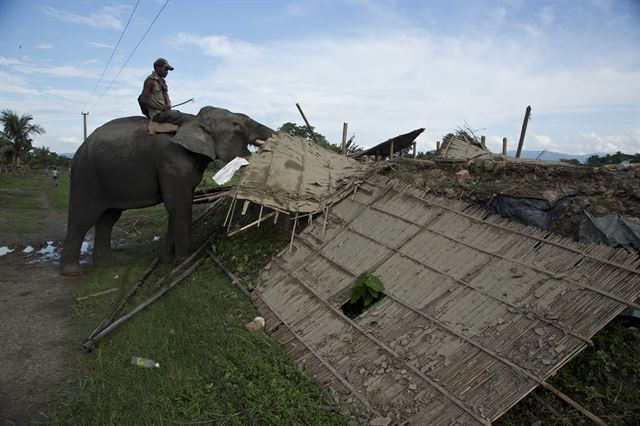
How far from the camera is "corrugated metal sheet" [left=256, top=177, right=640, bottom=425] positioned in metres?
3.69

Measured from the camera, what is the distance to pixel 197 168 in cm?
809

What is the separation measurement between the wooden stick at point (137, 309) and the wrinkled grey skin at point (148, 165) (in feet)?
2.48

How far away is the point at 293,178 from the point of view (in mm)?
7516

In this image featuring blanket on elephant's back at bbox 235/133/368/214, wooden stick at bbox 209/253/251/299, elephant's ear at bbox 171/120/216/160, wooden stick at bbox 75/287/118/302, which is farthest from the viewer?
elephant's ear at bbox 171/120/216/160

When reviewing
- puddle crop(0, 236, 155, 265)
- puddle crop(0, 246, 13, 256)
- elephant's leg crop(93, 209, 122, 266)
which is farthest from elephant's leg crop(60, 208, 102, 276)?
puddle crop(0, 246, 13, 256)

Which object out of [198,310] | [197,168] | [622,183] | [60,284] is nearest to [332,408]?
[198,310]

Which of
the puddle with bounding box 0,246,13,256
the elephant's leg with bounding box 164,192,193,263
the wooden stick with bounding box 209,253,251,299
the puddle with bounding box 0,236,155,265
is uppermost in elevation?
the elephant's leg with bounding box 164,192,193,263

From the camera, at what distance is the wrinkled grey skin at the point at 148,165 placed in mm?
7859

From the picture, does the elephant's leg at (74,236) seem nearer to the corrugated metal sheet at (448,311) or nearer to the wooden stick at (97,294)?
the wooden stick at (97,294)

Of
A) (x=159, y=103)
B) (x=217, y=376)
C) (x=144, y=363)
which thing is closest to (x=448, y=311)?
(x=217, y=376)

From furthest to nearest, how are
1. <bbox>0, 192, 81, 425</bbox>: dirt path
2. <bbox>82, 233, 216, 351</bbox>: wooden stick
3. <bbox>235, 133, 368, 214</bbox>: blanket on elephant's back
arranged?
<bbox>235, 133, 368, 214</bbox>: blanket on elephant's back < <bbox>82, 233, 216, 351</bbox>: wooden stick < <bbox>0, 192, 81, 425</bbox>: dirt path

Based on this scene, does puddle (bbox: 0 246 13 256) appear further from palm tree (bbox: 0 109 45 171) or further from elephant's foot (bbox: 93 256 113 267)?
palm tree (bbox: 0 109 45 171)

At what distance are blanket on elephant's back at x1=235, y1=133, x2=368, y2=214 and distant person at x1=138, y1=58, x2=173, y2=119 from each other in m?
2.29

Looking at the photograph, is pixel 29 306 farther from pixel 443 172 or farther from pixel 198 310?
pixel 443 172
